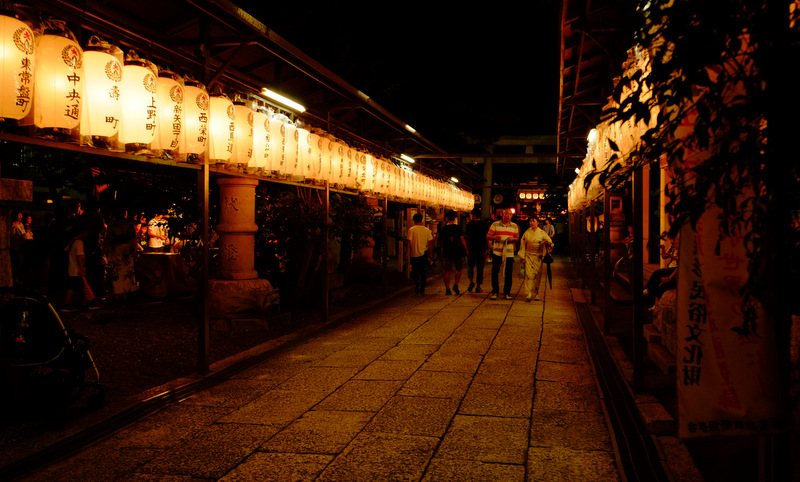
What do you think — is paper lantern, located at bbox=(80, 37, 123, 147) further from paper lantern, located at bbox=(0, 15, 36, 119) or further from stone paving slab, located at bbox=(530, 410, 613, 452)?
stone paving slab, located at bbox=(530, 410, 613, 452)

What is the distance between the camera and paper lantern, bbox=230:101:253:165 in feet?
25.6

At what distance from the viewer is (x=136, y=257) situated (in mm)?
13922

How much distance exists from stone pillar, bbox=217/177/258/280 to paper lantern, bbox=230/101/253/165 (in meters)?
2.98

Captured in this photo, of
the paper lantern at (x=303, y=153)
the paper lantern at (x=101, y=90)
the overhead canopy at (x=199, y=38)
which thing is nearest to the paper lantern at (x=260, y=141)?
the overhead canopy at (x=199, y=38)

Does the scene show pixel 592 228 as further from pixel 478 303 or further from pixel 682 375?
pixel 682 375

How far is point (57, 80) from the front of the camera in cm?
492

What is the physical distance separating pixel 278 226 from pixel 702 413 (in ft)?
34.6

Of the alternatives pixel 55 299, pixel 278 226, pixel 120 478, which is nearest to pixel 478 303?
pixel 278 226

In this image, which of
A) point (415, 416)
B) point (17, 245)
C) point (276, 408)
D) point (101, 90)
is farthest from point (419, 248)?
point (101, 90)

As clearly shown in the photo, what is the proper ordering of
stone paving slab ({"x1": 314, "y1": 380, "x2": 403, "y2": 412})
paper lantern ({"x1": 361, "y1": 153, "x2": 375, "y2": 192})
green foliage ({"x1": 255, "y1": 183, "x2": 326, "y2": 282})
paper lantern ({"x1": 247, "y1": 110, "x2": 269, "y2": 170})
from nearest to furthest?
stone paving slab ({"x1": 314, "y1": 380, "x2": 403, "y2": 412})
paper lantern ({"x1": 247, "y1": 110, "x2": 269, "y2": 170})
green foliage ({"x1": 255, "y1": 183, "x2": 326, "y2": 282})
paper lantern ({"x1": 361, "y1": 153, "x2": 375, "y2": 192})

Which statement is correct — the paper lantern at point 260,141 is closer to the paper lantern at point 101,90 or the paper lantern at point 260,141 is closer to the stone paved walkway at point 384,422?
the paper lantern at point 101,90

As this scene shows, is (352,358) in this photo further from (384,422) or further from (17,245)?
(17,245)

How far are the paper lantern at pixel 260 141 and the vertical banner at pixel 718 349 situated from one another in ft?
20.5

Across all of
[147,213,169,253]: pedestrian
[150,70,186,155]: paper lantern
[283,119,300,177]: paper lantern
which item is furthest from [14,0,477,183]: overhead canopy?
[147,213,169,253]: pedestrian
